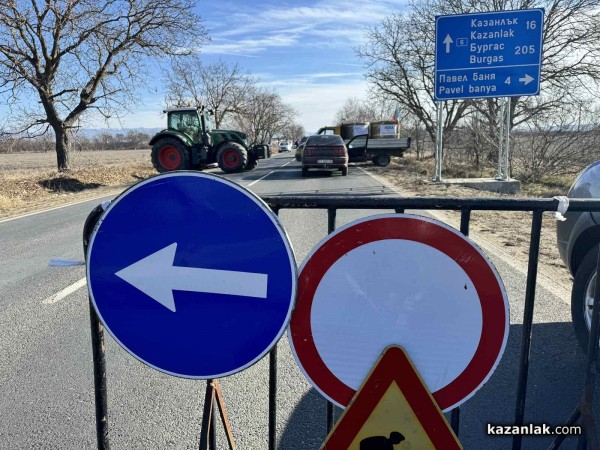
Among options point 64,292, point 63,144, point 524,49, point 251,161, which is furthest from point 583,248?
point 63,144

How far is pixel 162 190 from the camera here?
1.55 m

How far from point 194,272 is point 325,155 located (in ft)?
56.0

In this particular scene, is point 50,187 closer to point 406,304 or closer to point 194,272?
point 194,272

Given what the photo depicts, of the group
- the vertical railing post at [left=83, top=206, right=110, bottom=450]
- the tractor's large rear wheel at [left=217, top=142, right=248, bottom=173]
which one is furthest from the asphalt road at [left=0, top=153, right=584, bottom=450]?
the tractor's large rear wheel at [left=217, top=142, right=248, bottom=173]

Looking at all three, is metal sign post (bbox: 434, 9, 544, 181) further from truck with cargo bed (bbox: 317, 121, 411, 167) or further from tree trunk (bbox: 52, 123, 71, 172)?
tree trunk (bbox: 52, 123, 71, 172)

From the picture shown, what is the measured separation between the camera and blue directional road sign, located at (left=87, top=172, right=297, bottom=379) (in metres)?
1.53

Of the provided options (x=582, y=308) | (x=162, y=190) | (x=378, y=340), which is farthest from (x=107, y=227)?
(x=582, y=308)

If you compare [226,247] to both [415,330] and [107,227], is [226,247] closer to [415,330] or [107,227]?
[107,227]

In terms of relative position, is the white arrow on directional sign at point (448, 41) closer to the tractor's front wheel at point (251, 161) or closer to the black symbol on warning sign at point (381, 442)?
the tractor's front wheel at point (251, 161)

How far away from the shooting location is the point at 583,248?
3.18 m

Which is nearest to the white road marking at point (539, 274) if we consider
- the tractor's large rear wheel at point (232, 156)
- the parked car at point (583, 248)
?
the parked car at point (583, 248)

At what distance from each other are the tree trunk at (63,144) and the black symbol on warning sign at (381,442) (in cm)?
2109

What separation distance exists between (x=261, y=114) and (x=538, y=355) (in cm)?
6543

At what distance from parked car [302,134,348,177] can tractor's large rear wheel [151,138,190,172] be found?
504 centimetres
